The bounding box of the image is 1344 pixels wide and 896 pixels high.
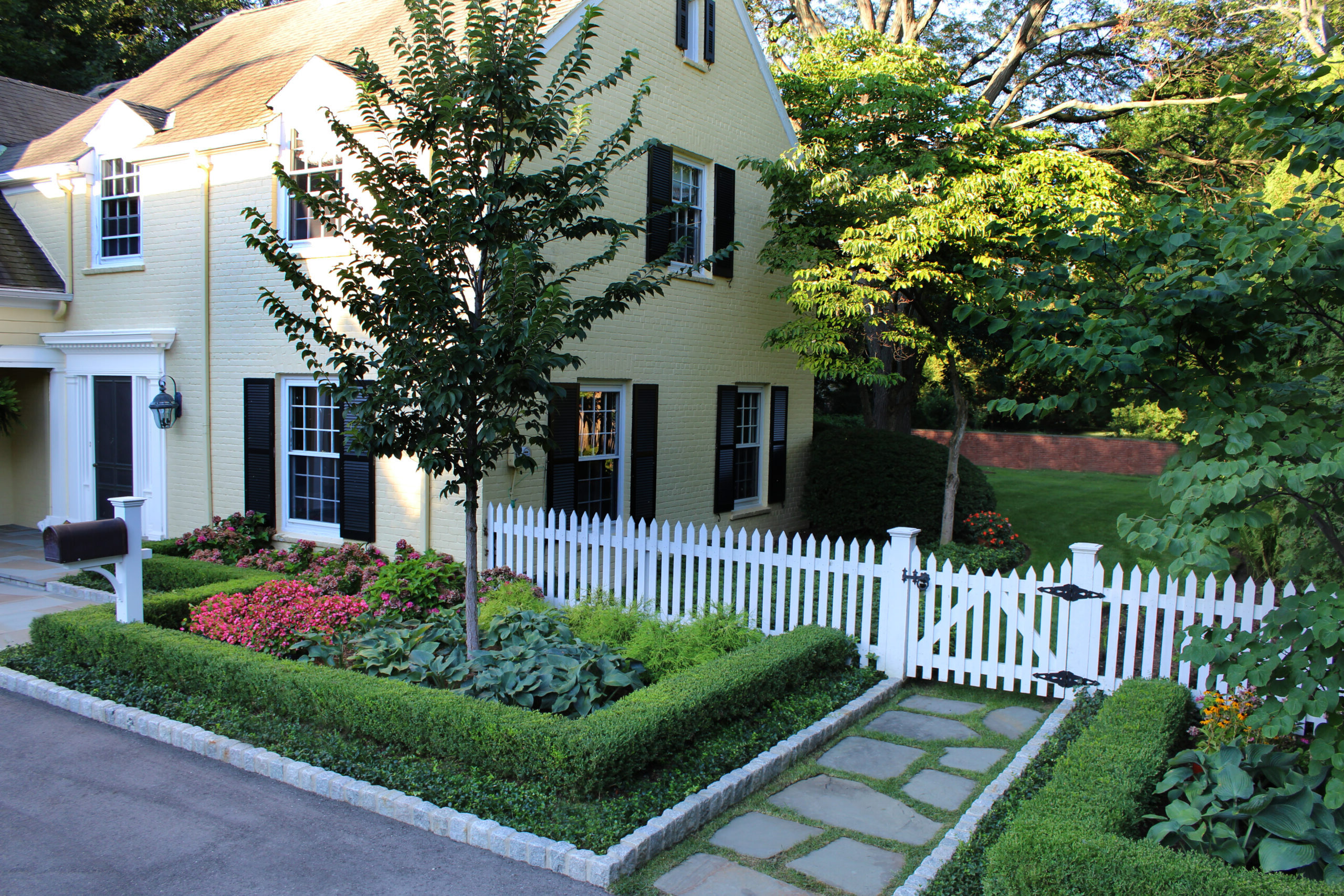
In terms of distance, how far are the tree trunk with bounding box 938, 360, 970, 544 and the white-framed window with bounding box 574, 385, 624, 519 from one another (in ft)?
14.8

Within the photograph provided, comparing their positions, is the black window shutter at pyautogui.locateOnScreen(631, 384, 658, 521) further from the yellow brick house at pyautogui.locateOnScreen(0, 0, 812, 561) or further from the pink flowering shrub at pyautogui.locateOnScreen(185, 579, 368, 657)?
the pink flowering shrub at pyautogui.locateOnScreen(185, 579, 368, 657)

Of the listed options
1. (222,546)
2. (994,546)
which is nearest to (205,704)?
(222,546)

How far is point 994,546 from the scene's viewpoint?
12.1 meters

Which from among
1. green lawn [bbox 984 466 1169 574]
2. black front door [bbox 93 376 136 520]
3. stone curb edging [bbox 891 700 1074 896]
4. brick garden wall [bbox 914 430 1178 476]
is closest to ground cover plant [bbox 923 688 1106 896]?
stone curb edging [bbox 891 700 1074 896]

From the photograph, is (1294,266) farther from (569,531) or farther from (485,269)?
(569,531)

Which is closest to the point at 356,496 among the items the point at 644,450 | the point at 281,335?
the point at 281,335

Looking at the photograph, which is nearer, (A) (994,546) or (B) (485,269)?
(B) (485,269)

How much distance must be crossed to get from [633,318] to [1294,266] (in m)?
7.86

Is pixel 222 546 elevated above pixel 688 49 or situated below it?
below

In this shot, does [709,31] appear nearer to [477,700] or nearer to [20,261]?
[477,700]

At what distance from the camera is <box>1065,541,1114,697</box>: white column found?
21.7ft

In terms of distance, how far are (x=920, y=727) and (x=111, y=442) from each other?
11.6 metres

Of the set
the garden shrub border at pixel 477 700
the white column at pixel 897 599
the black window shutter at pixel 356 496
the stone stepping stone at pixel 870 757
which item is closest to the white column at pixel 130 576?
the garden shrub border at pixel 477 700

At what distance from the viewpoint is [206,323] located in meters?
11.3
